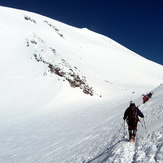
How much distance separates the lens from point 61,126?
26500 mm

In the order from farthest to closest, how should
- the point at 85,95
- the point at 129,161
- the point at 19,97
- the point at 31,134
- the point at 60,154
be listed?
the point at 85,95, the point at 19,97, the point at 31,134, the point at 60,154, the point at 129,161

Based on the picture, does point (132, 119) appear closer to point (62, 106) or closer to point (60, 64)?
point (62, 106)

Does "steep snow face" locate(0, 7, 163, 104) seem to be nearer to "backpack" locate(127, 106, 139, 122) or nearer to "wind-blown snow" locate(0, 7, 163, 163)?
"wind-blown snow" locate(0, 7, 163, 163)

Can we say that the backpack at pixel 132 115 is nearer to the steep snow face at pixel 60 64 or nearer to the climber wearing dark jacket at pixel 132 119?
the climber wearing dark jacket at pixel 132 119

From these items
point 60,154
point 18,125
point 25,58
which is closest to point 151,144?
point 60,154

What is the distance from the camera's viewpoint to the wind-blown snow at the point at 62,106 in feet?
44.9

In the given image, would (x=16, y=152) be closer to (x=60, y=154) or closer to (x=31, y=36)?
(x=60, y=154)

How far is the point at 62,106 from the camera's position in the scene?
36344 mm

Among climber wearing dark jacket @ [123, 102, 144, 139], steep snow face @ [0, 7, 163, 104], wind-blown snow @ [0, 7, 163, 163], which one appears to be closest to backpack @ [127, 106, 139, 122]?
climber wearing dark jacket @ [123, 102, 144, 139]

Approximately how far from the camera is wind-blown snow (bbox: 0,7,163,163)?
1367 cm

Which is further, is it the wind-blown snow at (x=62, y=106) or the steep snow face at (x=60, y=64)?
the steep snow face at (x=60, y=64)

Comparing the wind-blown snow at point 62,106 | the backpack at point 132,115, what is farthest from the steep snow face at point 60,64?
the backpack at point 132,115

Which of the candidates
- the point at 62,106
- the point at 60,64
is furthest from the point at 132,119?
the point at 60,64

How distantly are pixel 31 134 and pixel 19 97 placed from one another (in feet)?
44.3
